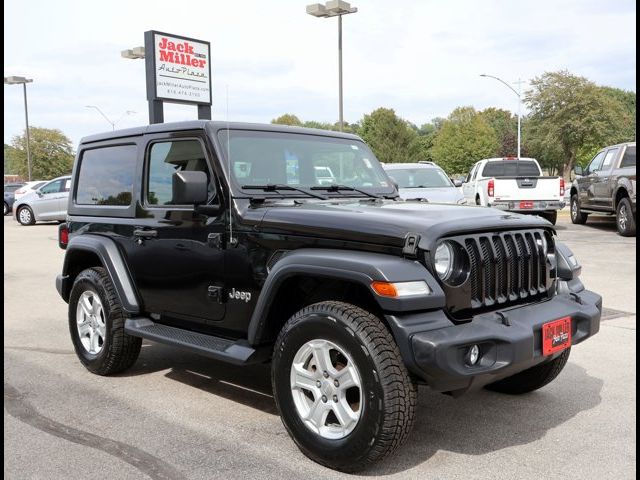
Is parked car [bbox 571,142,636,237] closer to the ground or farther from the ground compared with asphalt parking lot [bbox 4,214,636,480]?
farther from the ground

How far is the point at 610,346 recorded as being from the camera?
19.1 feet

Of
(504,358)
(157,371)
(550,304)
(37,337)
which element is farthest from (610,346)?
(37,337)

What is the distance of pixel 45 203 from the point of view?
73.5 ft

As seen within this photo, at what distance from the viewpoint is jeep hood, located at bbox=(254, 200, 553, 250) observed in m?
3.46

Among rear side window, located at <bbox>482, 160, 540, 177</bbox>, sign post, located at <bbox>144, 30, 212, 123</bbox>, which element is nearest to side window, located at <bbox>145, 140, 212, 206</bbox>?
rear side window, located at <bbox>482, 160, 540, 177</bbox>

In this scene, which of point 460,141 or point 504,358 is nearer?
point 504,358

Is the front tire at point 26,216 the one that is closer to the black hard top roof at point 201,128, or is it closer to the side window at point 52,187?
the side window at point 52,187

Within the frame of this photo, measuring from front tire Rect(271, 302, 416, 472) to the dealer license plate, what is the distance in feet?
2.64

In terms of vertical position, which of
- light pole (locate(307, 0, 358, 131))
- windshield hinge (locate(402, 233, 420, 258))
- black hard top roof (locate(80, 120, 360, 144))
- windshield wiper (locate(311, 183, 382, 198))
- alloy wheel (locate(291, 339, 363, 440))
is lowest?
alloy wheel (locate(291, 339, 363, 440))

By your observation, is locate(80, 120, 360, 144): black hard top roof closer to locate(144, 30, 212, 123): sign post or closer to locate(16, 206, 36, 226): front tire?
locate(144, 30, 212, 123): sign post

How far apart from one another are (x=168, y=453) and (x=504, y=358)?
1864 mm

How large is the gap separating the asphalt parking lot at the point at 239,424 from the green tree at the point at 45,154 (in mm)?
66318

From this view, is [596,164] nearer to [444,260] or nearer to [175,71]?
[175,71]

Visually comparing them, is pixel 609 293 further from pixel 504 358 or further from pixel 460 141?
pixel 460 141
